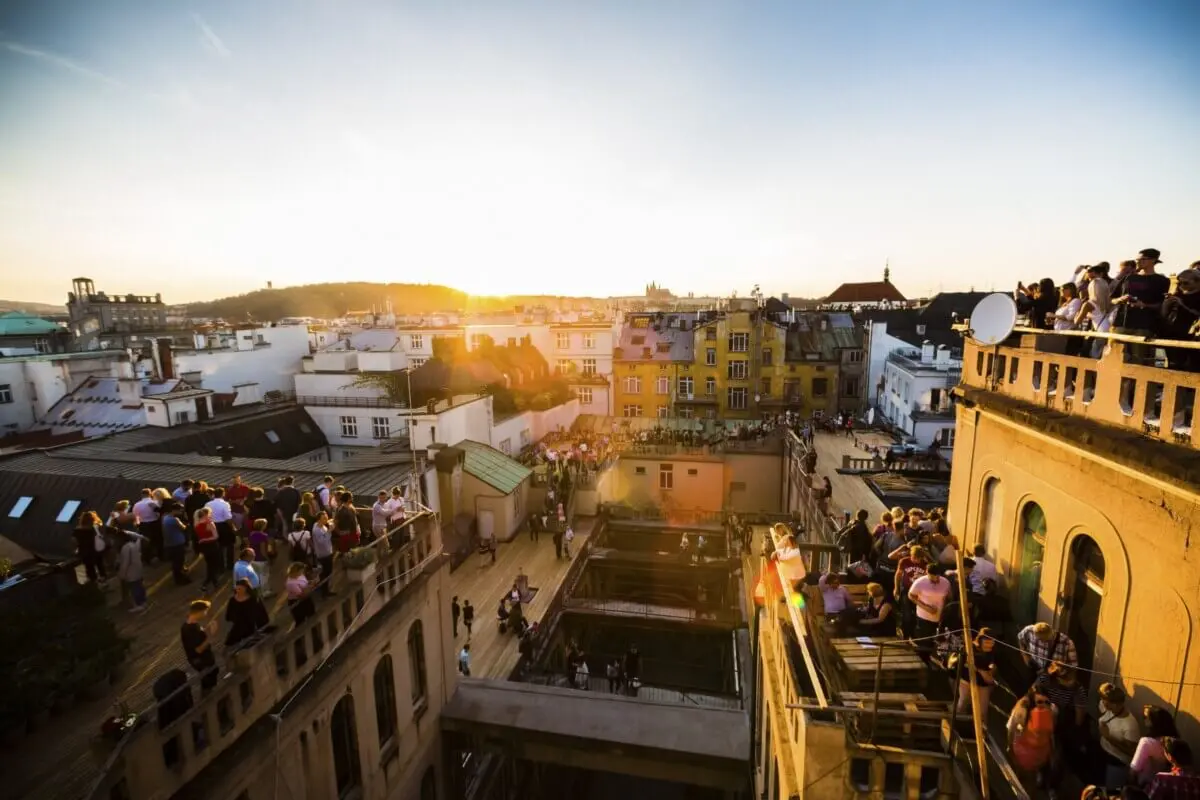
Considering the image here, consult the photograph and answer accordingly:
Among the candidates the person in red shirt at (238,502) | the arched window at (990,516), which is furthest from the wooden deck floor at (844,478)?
the person in red shirt at (238,502)

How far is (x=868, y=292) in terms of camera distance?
95062mm

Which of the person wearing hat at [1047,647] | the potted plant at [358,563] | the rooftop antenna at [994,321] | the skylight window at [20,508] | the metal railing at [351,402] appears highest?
the rooftop antenna at [994,321]

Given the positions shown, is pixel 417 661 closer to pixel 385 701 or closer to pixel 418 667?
pixel 418 667

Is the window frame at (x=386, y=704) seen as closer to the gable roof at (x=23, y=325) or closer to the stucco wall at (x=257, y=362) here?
the stucco wall at (x=257, y=362)

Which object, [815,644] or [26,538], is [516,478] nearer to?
[26,538]

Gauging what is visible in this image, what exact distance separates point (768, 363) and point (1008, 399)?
125ft

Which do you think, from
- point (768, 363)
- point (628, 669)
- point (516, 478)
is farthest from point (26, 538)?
point (768, 363)

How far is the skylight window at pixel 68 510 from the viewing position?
19750mm

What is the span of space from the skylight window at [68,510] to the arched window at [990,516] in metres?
27.7

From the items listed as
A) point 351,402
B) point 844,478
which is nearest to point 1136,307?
point 844,478

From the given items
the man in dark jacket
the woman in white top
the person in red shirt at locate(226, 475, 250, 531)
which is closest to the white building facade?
the man in dark jacket

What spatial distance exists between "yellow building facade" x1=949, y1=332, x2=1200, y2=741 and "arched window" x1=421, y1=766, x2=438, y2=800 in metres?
13.0

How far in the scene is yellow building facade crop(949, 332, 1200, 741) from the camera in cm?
565

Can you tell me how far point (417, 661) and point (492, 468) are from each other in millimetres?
16724
